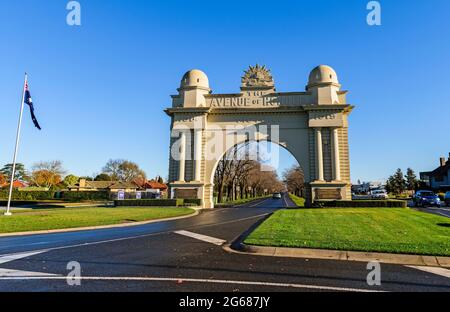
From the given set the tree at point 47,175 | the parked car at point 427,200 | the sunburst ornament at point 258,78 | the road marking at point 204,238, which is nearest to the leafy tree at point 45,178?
the tree at point 47,175

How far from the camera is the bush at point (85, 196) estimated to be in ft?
197

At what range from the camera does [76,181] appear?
111 metres

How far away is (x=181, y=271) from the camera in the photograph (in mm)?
6785

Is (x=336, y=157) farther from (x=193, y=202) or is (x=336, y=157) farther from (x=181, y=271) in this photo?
(x=181, y=271)

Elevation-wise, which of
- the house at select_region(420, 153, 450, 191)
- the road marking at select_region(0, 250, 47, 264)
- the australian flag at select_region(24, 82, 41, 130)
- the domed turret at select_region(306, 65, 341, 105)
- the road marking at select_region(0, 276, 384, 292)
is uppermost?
the domed turret at select_region(306, 65, 341, 105)

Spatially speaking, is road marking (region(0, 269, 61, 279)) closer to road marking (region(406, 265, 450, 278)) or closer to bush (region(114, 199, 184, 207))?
road marking (region(406, 265, 450, 278))

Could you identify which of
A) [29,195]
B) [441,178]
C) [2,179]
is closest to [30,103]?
[29,195]

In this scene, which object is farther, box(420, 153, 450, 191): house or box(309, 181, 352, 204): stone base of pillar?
box(420, 153, 450, 191): house

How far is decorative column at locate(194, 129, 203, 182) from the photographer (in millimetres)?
32625

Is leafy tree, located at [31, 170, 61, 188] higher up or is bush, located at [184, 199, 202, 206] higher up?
leafy tree, located at [31, 170, 61, 188]

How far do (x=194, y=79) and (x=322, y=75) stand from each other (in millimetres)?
13452

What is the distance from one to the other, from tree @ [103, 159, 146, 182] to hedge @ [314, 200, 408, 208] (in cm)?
9280

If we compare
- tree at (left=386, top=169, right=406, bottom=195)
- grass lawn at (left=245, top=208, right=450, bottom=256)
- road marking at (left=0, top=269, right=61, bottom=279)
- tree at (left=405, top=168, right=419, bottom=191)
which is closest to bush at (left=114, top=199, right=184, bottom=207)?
grass lawn at (left=245, top=208, right=450, bottom=256)
